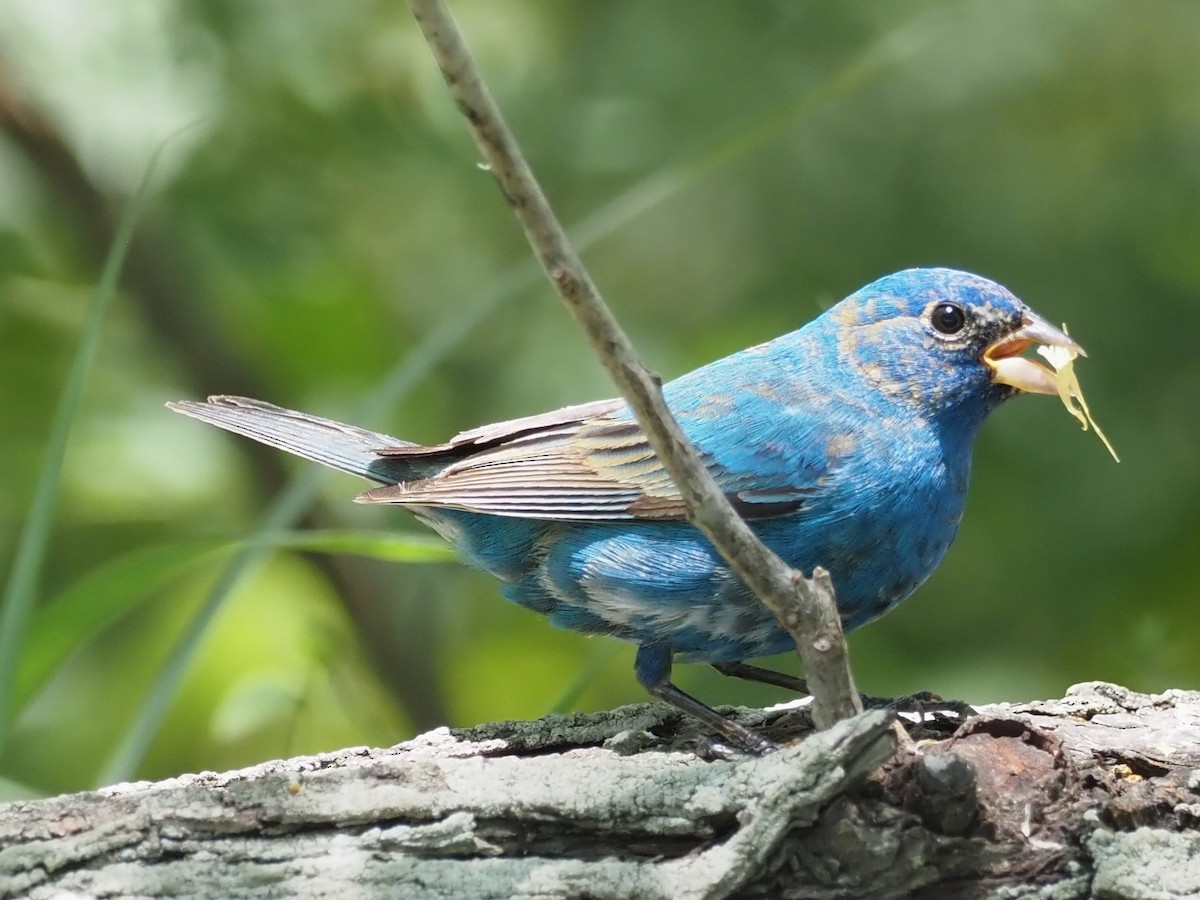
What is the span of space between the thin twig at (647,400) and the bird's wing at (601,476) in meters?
1.05

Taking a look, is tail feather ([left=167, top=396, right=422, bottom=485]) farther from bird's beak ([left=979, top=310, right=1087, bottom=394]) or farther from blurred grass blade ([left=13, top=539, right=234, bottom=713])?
bird's beak ([left=979, top=310, right=1087, bottom=394])

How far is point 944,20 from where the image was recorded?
533 cm

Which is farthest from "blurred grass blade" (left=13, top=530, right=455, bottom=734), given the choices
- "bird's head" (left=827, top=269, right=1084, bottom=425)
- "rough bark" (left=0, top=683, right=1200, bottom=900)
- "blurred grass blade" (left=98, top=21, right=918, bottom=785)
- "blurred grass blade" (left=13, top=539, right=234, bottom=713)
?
"bird's head" (left=827, top=269, right=1084, bottom=425)

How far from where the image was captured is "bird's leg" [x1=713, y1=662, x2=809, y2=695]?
13.2ft

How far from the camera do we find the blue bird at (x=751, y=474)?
144 inches

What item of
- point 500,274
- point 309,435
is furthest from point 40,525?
point 500,274

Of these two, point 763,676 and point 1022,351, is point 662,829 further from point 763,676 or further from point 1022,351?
point 1022,351

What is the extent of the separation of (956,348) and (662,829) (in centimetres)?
185

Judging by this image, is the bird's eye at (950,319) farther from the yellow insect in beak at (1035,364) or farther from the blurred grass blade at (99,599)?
the blurred grass blade at (99,599)

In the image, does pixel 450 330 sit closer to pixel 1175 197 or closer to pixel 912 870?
pixel 912 870

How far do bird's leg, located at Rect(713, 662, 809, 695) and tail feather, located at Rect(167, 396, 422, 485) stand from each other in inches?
44.1

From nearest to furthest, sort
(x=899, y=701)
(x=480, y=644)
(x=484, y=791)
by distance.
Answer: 1. (x=484, y=791)
2. (x=899, y=701)
3. (x=480, y=644)

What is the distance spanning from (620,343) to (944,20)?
12.4 feet

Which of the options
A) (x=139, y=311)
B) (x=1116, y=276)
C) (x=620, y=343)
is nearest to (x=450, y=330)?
(x=620, y=343)
